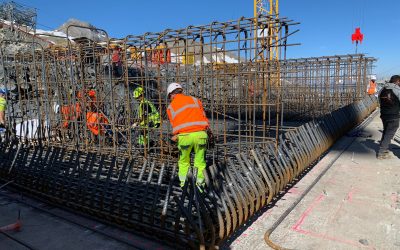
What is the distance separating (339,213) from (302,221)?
2.22 ft

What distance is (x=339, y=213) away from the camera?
4.53m

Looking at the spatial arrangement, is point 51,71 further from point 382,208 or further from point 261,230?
point 382,208

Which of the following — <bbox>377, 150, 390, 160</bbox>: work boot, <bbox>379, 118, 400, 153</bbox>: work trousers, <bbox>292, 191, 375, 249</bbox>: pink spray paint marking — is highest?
<bbox>379, 118, 400, 153</bbox>: work trousers

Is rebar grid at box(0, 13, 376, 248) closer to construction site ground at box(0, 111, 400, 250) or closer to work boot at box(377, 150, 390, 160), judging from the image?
construction site ground at box(0, 111, 400, 250)

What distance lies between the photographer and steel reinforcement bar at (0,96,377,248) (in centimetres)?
351

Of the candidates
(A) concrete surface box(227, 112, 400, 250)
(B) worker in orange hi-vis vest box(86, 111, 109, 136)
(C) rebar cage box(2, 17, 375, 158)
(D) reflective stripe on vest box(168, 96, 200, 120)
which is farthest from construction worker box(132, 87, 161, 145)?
(A) concrete surface box(227, 112, 400, 250)

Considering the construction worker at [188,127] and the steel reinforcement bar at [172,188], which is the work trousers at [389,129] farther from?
the construction worker at [188,127]

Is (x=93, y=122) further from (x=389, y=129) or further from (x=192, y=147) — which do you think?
(x=389, y=129)

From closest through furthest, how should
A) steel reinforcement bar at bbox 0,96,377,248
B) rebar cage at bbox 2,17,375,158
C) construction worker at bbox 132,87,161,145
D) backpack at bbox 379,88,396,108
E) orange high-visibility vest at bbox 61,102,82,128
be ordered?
steel reinforcement bar at bbox 0,96,377,248
rebar cage at bbox 2,17,375,158
construction worker at bbox 132,87,161,145
backpack at bbox 379,88,396,108
orange high-visibility vest at bbox 61,102,82,128

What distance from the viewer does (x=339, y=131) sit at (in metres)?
9.58

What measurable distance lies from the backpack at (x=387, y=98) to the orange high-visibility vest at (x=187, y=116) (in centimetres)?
502

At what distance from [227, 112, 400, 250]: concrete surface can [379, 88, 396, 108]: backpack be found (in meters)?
1.37

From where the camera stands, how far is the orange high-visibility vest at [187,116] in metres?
4.50

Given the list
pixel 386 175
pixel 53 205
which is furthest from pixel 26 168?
pixel 386 175
